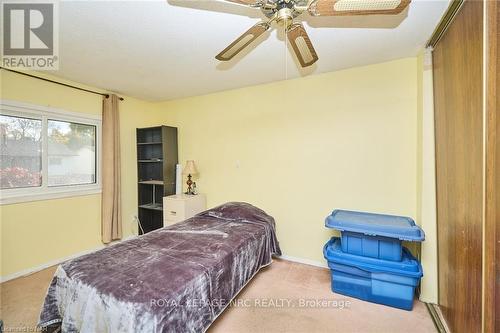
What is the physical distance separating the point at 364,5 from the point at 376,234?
68.2 inches

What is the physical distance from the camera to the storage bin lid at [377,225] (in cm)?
191

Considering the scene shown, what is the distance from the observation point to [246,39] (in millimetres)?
1404

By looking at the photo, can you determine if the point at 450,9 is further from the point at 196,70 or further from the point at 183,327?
the point at 183,327

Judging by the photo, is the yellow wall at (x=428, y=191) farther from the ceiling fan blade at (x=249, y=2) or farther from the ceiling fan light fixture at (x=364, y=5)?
the ceiling fan blade at (x=249, y=2)

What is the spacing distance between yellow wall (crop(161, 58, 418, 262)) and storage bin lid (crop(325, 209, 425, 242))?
212mm

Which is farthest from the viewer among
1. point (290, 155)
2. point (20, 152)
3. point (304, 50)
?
point (290, 155)

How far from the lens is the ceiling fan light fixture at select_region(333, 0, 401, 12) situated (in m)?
1.08

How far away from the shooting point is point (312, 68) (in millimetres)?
2631

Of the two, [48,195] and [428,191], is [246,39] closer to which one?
[428,191]

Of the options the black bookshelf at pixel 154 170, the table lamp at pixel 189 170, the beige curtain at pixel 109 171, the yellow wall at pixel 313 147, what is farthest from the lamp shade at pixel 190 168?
the beige curtain at pixel 109 171

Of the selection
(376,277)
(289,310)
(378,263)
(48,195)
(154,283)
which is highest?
(48,195)

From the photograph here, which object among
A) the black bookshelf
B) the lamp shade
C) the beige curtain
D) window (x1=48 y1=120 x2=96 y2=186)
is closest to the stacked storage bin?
the lamp shade

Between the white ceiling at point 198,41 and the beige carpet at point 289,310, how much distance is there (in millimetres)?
2353

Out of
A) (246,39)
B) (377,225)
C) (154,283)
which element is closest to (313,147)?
(377,225)
